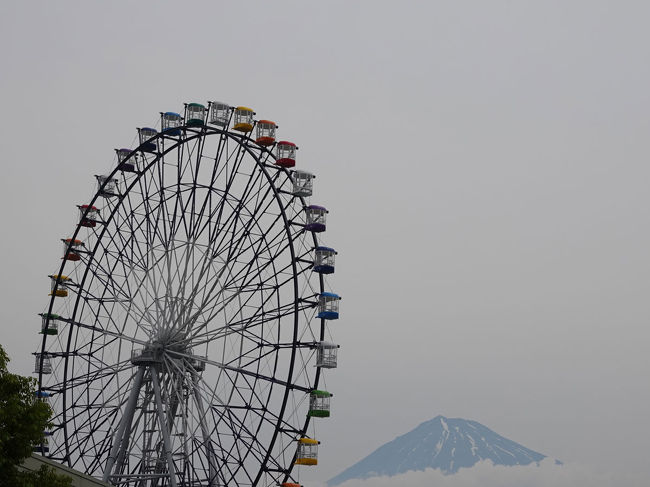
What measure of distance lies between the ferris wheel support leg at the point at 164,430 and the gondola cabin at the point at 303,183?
1049 centimetres

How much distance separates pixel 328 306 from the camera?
134 feet

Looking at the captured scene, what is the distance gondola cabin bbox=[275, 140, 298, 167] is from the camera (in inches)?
1673

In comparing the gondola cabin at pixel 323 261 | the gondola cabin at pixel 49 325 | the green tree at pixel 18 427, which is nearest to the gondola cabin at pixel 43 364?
the gondola cabin at pixel 49 325

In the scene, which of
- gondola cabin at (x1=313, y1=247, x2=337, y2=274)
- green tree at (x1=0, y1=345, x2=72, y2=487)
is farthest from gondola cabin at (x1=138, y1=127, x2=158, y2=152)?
green tree at (x1=0, y1=345, x2=72, y2=487)

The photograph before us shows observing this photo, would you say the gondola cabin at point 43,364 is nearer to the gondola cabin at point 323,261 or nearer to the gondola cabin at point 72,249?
the gondola cabin at point 72,249

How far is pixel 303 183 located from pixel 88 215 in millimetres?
12408

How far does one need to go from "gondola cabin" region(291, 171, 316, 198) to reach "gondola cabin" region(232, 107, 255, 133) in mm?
3108

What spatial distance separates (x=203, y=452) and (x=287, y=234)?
1018 cm

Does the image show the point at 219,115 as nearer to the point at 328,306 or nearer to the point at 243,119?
the point at 243,119

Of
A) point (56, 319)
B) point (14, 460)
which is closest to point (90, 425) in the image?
point (56, 319)

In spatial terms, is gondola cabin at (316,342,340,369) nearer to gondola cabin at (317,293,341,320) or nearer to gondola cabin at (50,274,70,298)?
gondola cabin at (317,293,341,320)

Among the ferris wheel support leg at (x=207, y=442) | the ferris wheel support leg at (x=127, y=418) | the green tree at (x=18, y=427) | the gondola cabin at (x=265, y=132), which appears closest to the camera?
the green tree at (x=18, y=427)

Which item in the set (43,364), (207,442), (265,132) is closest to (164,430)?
(207,442)

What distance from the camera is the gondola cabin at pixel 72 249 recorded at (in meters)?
46.4
